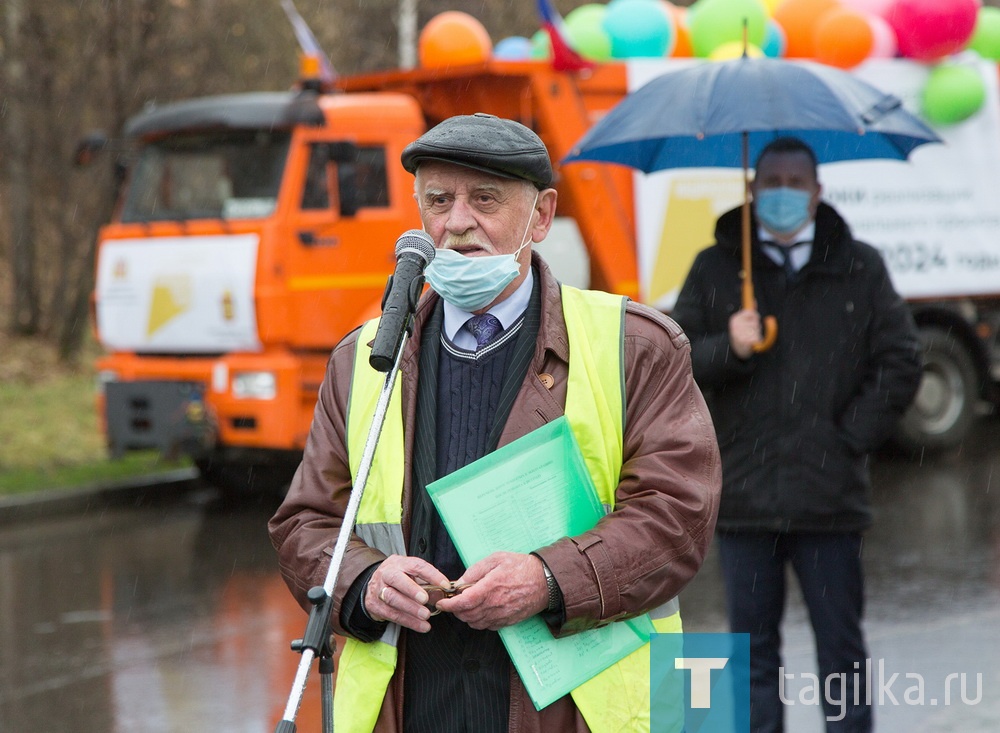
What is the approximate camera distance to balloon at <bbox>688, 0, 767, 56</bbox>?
34.2 feet

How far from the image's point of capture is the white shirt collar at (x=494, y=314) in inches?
107

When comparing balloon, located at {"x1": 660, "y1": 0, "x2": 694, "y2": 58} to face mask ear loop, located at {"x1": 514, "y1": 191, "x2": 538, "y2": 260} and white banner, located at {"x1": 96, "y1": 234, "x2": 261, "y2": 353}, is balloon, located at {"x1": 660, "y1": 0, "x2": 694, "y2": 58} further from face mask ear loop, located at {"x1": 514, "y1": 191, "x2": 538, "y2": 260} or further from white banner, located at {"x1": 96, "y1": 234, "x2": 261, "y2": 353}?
face mask ear loop, located at {"x1": 514, "y1": 191, "x2": 538, "y2": 260}

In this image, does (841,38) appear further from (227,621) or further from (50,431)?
(50,431)

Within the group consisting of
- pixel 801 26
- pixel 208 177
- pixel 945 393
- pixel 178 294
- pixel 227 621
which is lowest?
pixel 227 621

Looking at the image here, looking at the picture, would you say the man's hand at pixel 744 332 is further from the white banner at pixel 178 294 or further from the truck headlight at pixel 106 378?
the truck headlight at pixel 106 378

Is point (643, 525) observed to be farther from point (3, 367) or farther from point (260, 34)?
point (260, 34)

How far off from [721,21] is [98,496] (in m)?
5.95

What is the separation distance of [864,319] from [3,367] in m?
13.1

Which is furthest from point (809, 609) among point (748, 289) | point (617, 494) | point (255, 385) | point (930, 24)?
point (930, 24)

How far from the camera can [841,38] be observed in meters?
10.7

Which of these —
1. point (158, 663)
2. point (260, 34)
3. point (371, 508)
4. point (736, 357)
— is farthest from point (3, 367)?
point (371, 508)

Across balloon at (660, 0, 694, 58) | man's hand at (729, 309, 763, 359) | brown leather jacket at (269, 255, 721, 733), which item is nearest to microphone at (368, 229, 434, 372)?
brown leather jacket at (269, 255, 721, 733)

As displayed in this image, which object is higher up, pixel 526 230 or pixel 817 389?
pixel 526 230

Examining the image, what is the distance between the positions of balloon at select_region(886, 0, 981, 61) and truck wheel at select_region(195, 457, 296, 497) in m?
6.03
